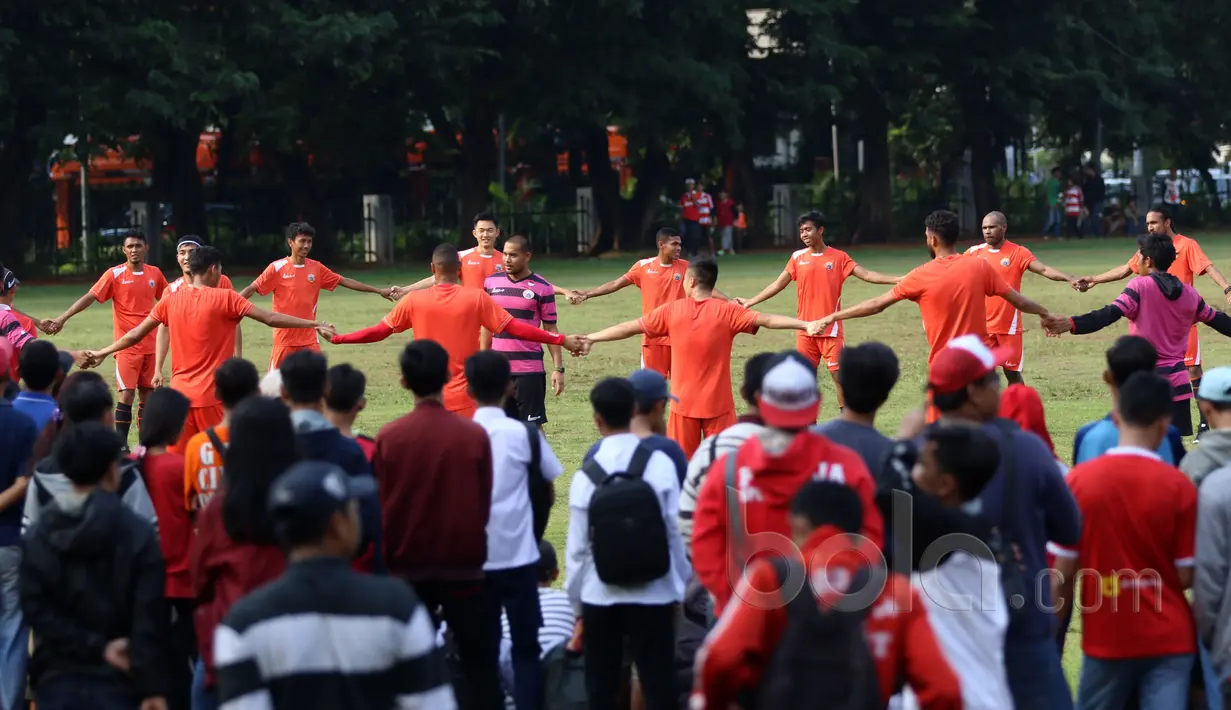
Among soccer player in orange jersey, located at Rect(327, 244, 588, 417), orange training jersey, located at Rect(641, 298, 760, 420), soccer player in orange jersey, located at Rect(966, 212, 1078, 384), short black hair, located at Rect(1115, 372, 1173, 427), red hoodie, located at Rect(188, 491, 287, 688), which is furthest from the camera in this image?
soccer player in orange jersey, located at Rect(966, 212, 1078, 384)

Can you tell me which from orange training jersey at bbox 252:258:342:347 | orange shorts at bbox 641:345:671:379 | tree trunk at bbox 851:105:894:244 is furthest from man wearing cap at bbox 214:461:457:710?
tree trunk at bbox 851:105:894:244

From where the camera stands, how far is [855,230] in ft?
167

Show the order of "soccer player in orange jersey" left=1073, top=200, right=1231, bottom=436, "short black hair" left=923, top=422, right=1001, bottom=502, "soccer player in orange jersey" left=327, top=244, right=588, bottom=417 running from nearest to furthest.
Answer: "short black hair" left=923, top=422, right=1001, bottom=502
"soccer player in orange jersey" left=327, top=244, right=588, bottom=417
"soccer player in orange jersey" left=1073, top=200, right=1231, bottom=436

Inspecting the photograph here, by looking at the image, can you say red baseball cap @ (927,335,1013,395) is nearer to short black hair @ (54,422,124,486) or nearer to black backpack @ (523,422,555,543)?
black backpack @ (523,422,555,543)

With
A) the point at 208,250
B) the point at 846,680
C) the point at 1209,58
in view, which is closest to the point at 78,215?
the point at 1209,58

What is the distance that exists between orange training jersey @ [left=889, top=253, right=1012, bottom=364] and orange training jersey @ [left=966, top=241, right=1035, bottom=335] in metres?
2.35

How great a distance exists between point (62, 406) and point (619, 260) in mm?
36380

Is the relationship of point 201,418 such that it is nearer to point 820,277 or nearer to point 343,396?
point 343,396

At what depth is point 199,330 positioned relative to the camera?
1191cm

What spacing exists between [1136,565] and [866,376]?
1125mm

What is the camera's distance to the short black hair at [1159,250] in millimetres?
12078

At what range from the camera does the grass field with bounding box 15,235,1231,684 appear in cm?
1630

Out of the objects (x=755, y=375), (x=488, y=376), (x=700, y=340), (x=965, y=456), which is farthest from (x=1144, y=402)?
(x=700, y=340)

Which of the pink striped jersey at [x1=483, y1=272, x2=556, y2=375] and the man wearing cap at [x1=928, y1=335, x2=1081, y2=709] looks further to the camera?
the pink striped jersey at [x1=483, y1=272, x2=556, y2=375]
